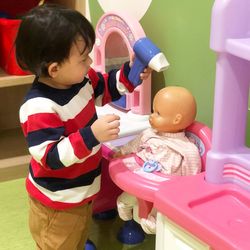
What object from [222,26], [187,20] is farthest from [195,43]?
[222,26]

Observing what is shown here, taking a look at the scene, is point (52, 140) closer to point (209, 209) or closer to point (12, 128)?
point (209, 209)

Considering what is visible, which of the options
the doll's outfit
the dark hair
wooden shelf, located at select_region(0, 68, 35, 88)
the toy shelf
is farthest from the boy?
wooden shelf, located at select_region(0, 68, 35, 88)

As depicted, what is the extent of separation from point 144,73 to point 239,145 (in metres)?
0.28

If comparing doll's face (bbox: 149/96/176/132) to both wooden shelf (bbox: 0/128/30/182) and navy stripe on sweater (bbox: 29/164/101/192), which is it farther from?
wooden shelf (bbox: 0/128/30/182)

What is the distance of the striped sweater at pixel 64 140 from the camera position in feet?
2.90

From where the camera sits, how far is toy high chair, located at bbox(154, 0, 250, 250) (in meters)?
0.74

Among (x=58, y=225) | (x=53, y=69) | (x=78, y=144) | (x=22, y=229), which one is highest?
(x=53, y=69)

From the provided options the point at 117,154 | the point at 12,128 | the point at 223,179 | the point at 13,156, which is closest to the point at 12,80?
the point at 13,156

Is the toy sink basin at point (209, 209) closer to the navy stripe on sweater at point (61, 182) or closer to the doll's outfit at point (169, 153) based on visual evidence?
the doll's outfit at point (169, 153)

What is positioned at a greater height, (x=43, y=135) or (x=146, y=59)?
(x=146, y=59)

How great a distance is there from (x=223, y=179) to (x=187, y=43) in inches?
15.6

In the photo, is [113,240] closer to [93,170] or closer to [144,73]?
[93,170]

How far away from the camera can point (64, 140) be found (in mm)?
884

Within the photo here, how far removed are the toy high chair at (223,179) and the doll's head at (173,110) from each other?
0.14 meters
